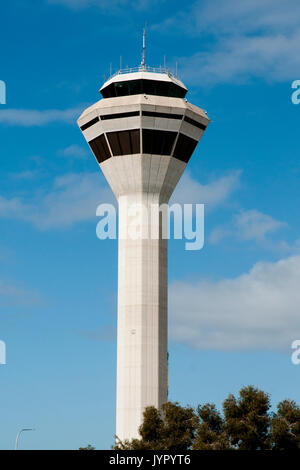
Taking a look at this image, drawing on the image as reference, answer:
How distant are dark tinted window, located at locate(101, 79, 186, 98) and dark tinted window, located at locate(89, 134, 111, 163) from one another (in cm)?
563

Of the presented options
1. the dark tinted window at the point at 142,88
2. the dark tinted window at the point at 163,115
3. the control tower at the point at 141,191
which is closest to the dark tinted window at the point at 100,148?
the control tower at the point at 141,191

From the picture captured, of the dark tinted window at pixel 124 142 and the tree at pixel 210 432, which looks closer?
the tree at pixel 210 432

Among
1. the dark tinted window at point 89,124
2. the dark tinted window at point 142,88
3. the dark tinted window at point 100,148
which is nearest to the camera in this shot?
the dark tinted window at point 100,148

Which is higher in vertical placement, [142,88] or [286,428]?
[142,88]

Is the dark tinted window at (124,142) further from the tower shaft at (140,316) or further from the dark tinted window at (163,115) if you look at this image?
the tower shaft at (140,316)

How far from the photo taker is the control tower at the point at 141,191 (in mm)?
76188

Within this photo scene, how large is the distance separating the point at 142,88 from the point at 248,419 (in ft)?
125

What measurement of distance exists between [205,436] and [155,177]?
94.3ft

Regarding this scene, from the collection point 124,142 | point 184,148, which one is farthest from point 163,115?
point 124,142

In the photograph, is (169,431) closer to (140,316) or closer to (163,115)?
(140,316)

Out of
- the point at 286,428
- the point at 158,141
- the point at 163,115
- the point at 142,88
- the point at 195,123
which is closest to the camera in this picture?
the point at 286,428

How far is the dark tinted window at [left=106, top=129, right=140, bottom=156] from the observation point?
261ft

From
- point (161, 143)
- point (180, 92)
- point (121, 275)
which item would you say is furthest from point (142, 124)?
point (121, 275)

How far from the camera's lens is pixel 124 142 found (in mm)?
79938
